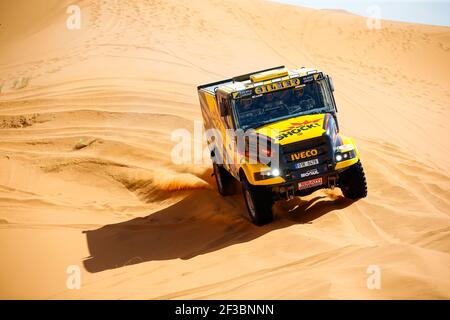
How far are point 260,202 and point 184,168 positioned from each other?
4683 millimetres

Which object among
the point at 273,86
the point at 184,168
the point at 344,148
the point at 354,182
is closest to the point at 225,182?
the point at 184,168

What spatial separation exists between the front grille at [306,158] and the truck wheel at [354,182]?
60 centimetres

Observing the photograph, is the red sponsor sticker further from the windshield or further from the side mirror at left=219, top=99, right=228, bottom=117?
the side mirror at left=219, top=99, right=228, bottom=117

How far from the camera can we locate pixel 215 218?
9875 millimetres

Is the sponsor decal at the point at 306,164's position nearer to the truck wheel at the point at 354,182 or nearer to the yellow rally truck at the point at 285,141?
the yellow rally truck at the point at 285,141

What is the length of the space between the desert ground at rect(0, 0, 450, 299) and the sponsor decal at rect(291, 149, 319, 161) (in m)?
0.92

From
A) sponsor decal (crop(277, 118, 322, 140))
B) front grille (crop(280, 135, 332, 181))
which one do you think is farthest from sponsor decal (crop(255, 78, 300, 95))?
front grille (crop(280, 135, 332, 181))

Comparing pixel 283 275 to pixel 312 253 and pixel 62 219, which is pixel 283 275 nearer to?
pixel 312 253

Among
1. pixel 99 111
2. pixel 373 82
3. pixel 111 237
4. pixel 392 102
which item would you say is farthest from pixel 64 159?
pixel 373 82

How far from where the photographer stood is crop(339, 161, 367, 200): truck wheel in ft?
29.5

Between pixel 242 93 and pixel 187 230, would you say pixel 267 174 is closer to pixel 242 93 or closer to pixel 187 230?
pixel 242 93

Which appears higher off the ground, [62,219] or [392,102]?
[392,102]

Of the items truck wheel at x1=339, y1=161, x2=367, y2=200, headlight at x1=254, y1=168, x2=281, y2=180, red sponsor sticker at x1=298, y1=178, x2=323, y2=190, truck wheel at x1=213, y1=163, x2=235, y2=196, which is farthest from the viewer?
truck wheel at x1=213, y1=163, x2=235, y2=196
